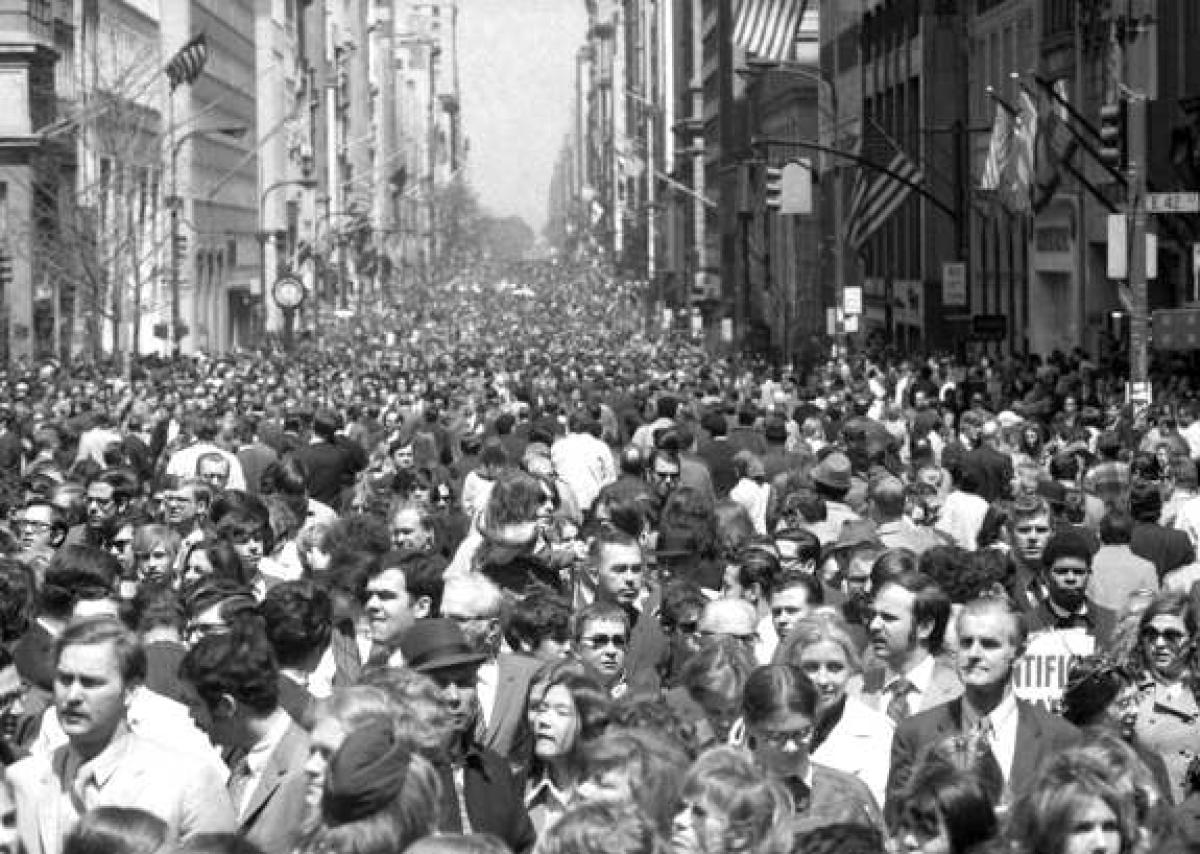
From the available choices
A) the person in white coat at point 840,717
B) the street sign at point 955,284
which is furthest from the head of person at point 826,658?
the street sign at point 955,284

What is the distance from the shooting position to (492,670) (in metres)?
11.4

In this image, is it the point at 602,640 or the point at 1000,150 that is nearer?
the point at 602,640

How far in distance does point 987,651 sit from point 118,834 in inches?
142

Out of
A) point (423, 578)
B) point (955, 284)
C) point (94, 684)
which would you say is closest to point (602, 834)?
point (94, 684)

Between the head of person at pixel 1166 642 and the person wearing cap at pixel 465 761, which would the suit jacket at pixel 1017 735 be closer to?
the head of person at pixel 1166 642

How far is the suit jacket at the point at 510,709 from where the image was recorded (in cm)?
1078

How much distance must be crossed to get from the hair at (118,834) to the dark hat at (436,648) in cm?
269

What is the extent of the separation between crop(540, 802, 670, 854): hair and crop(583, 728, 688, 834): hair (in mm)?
873

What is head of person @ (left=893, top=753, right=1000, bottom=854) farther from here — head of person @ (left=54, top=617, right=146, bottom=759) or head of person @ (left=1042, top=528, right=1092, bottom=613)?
head of person @ (left=1042, top=528, right=1092, bottom=613)

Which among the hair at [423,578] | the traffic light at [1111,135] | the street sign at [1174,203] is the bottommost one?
the hair at [423,578]

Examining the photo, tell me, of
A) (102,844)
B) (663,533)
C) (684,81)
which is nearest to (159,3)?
(684,81)

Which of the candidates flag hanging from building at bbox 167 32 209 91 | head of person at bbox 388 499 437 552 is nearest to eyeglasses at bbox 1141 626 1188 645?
head of person at bbox 388 499 437 552

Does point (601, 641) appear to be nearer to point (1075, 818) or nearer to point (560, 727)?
point (560, 727)

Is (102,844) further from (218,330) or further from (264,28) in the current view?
(264,28)
